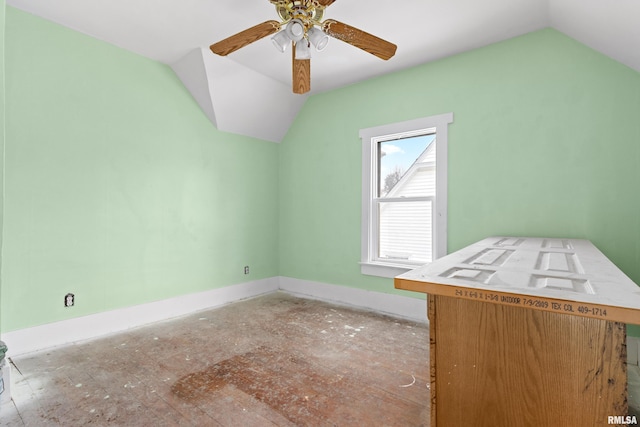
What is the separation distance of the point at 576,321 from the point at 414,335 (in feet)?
6.57

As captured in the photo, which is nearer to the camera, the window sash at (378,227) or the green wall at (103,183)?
the green wall at (103,183)

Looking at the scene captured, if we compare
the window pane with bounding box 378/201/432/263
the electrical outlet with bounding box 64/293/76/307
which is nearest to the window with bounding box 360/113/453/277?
the window pane with bounding box 378/201/432/263

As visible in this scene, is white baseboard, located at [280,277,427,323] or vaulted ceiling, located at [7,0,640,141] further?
white baseboard, located at [280,277,427,323]

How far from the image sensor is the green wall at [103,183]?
2.42 m

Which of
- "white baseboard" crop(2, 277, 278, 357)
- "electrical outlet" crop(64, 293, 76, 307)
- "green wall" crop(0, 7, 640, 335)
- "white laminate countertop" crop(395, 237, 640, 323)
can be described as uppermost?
"green wall" crop(0, 7, 640, 335)

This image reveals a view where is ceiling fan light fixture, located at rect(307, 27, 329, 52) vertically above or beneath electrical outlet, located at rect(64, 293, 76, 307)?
above

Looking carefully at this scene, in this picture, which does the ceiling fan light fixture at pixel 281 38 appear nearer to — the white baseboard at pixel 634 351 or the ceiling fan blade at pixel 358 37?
the ceiling fan blade at pixel 358 37

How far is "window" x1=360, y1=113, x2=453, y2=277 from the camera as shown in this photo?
3.20 meters

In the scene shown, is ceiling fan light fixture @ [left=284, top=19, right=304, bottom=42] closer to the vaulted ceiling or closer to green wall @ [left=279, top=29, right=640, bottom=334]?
the vaulted ceiling

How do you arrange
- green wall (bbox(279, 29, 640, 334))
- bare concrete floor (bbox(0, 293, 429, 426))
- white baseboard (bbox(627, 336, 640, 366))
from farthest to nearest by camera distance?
green wall (bbox(279, 29, 640, 334)) → white baseboard (bbox(627, 336, 640, 366)) → bare concrete floor (bbox(0, 293, 429, 426))

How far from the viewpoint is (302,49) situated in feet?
7.16

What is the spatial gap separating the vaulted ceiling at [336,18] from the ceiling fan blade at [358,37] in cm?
35

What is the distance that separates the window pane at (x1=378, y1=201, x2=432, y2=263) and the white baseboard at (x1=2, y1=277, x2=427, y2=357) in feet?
1.54

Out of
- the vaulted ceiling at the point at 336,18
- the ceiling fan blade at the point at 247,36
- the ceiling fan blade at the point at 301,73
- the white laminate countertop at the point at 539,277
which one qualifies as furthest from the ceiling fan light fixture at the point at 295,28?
the white laminate countertop at the point at 539,277
